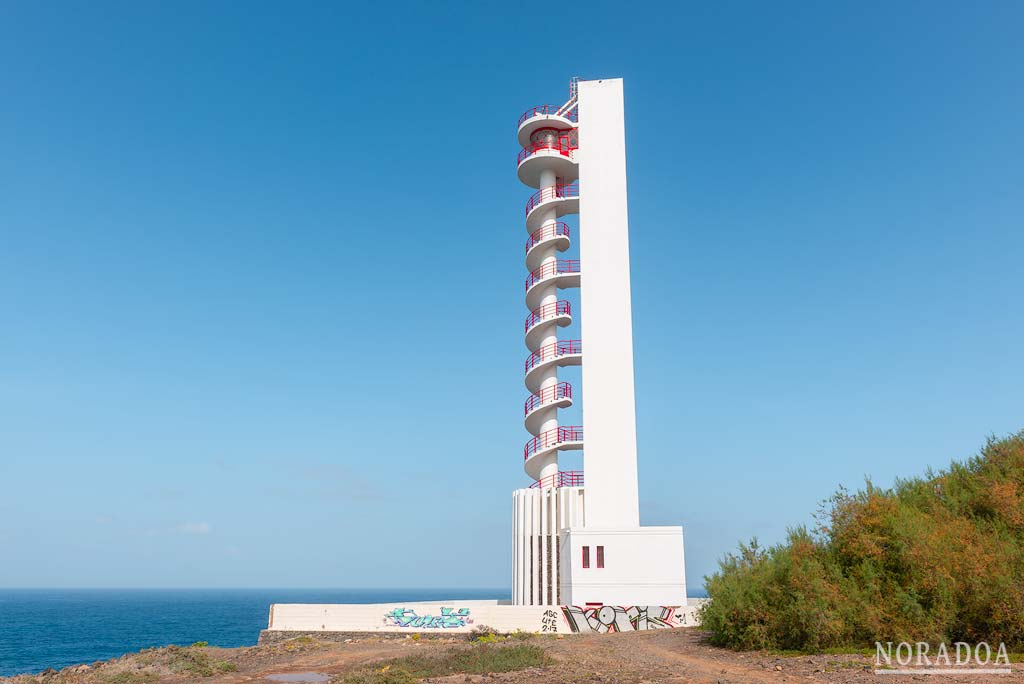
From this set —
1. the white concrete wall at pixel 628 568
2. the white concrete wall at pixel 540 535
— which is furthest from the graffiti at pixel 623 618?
the white concrete wall at pixel 540 535

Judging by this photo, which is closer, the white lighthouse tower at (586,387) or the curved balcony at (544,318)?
the white lighthouse tower at (586,387)

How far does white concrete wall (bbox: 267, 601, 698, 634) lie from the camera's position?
30859 millimetres

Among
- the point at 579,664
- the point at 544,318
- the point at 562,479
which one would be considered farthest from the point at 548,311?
the point at 579,664

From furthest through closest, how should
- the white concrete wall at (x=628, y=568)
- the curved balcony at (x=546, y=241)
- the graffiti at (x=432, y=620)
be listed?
the curved balcony at (x=546, y=241) < the white concrete wall at (x=628, y=568) < the graffiti at (x=432, y=620)

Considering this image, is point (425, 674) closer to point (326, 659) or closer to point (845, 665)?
point (326, 659)

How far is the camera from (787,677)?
56.5 feet

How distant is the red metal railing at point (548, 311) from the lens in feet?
127

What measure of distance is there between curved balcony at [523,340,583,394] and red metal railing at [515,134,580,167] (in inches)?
410

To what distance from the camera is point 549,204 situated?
40000 millimetres

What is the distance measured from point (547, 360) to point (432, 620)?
13.3 m

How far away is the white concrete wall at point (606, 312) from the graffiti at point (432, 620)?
7.53 metres

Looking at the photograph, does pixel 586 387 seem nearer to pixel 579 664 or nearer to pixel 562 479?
pixel 562 479

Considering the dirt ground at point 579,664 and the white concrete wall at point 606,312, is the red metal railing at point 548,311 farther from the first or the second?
the dirt ground at point 579,664

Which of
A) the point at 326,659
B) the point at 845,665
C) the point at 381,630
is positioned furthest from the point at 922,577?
the point at 381,630
